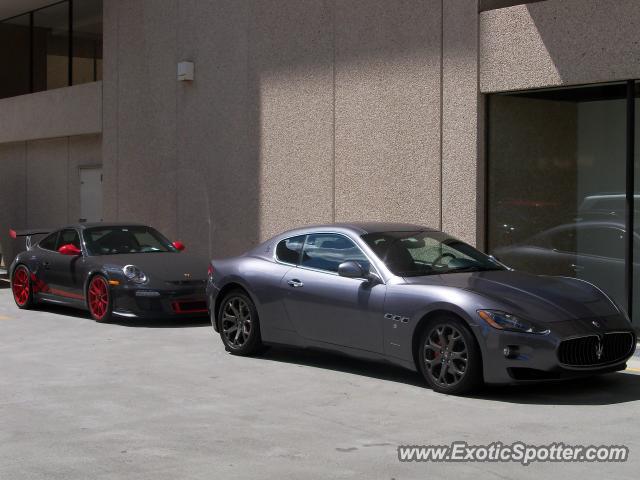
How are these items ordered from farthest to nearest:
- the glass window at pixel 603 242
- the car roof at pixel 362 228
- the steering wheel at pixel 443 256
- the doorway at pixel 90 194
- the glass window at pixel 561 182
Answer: the doorway at pixel 90 194, the glass window at pixel 561 182, the glass window at pixel 603 242, the car roof at pixel 362 228, the steering wheel at pixel 443 256

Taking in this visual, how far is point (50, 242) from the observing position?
1477cm

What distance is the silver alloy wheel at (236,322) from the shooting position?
33.7 ft

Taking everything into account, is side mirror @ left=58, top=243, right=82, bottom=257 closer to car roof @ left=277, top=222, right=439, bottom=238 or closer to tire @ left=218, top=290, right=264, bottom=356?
tire @ left=218, top=290, right=264, bottom=356

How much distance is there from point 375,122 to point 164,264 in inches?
136

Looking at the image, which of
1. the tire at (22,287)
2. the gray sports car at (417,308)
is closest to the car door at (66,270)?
the tire at (22,287)

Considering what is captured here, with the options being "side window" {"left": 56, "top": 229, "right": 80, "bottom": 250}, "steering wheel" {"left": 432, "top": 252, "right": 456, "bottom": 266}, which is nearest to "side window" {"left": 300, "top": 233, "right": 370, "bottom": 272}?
"steering wheel" {"left": 432, "top": 252, "right": 456, "bottom": 266}

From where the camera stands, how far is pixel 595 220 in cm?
1195

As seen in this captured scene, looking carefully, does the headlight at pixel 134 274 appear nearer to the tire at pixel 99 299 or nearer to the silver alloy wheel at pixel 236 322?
the tire at pixel 99 299

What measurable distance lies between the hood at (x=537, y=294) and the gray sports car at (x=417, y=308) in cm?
1

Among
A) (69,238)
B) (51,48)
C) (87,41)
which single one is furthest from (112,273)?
(51,48)

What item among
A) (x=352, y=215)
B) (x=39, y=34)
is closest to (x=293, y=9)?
(x=352, y=215)

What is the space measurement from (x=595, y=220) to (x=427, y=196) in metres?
2.32

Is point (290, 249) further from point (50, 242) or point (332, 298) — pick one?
point (50, 242)

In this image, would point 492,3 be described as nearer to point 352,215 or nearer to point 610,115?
point 610,115
